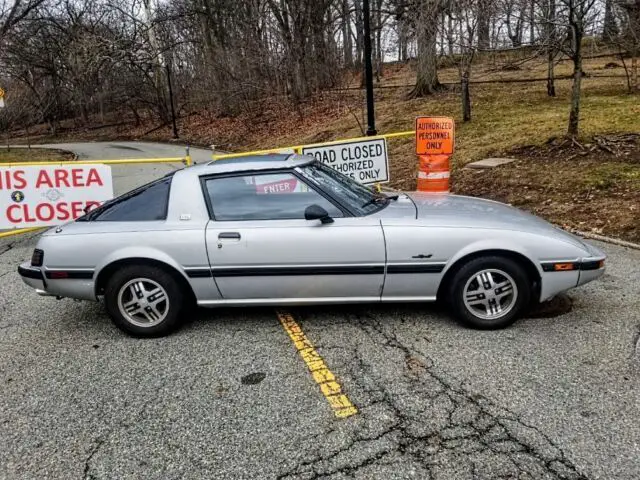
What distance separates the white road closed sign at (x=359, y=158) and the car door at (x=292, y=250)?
3873 millimetres

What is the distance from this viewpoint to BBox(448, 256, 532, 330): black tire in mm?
3736

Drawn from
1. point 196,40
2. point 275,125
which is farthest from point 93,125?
point 275,125

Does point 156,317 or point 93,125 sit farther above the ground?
point 93,125

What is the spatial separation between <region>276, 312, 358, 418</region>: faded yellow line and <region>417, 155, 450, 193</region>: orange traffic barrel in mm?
4169

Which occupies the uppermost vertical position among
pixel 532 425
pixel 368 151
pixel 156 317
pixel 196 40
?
pixel 196 40

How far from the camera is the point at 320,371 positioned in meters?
3.39

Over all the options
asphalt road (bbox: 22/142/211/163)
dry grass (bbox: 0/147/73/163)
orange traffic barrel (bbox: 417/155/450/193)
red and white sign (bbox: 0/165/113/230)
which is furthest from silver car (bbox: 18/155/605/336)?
dry grass (bbox: 0/147/73/163)

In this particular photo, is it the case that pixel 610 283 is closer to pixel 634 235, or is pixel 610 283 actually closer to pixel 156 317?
pixel 634 235

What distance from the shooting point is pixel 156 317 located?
13.1ft

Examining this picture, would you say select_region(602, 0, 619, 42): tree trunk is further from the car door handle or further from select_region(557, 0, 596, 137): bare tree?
the car door handle

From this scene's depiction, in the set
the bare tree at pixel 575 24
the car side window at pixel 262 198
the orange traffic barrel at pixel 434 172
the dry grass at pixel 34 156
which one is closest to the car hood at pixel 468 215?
the car side window at pixel 262 198

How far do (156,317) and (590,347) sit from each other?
10.6ft

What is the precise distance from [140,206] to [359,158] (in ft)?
14.8

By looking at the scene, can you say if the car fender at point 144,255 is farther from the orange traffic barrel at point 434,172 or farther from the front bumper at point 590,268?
the orange traffic barrel at point 434,172
